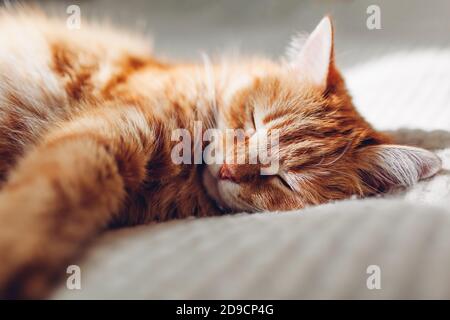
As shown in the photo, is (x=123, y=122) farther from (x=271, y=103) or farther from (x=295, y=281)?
(x=295, y=281)

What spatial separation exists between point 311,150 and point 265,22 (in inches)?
60.1

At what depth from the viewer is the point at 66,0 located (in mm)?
2512

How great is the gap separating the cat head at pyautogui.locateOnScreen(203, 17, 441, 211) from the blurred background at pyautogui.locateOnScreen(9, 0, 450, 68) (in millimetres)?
592

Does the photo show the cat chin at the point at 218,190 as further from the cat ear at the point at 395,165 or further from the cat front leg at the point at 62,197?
the cat ear at the point at 395,165

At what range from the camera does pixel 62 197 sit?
707 mm

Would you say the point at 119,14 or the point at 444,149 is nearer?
the point at 444,149

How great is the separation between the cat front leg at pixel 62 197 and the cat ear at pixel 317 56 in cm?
54

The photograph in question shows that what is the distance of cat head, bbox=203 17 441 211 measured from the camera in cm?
110

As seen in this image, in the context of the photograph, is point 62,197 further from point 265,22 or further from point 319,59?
point 265,22

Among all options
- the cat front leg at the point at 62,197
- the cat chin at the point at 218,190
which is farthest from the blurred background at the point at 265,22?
the cat front leg at the point at 62,197

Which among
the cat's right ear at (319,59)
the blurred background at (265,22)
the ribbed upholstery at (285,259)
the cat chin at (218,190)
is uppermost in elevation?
the blurred background at (265,22)

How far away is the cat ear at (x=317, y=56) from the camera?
1.17m

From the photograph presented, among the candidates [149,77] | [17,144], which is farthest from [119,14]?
[17,144]
